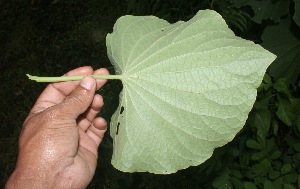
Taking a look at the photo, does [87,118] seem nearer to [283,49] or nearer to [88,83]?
[88,83]

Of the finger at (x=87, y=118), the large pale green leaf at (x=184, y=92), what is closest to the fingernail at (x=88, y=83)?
the large pale green leaf at (x=184, y=92)

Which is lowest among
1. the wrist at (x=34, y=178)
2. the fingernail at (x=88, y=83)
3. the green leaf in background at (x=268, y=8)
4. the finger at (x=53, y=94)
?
the wrist at (x=34, y=178)

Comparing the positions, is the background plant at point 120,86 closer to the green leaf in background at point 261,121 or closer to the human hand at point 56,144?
the green leaf in background at point 261,121

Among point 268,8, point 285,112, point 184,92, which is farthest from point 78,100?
point 268,8

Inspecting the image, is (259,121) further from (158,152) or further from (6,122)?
(6,122)

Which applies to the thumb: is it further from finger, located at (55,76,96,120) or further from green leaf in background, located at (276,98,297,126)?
green leaf in background, located at (276,98,297,126)

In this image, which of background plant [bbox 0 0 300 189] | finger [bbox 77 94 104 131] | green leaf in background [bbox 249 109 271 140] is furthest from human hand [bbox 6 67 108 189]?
green leaf in background [bbox 249 109 271 140]

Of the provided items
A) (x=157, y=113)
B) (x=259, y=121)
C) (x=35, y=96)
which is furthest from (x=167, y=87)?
(x=35, y=96)
